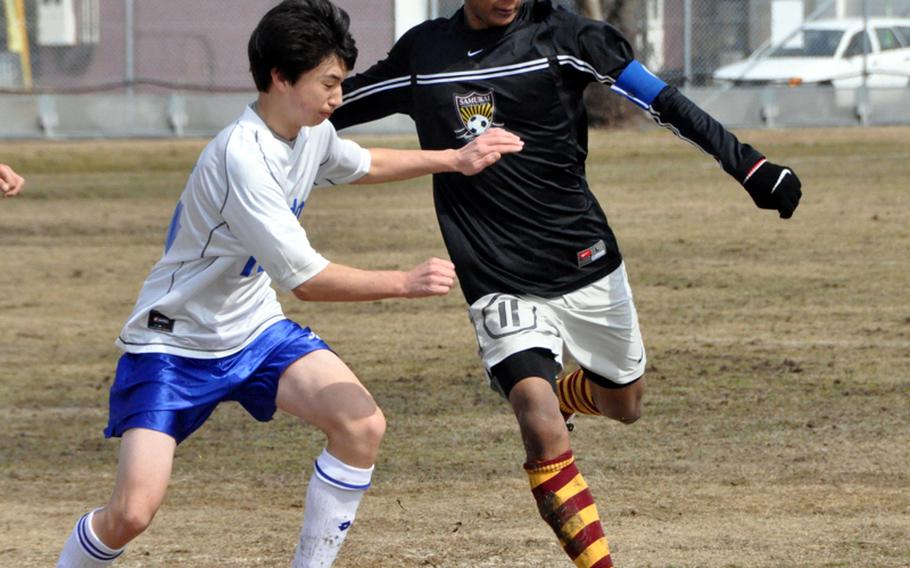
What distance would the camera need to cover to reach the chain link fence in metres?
26.0

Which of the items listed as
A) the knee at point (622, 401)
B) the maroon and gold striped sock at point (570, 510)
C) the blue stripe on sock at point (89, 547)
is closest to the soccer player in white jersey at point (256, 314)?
the blue stripe on sock at point (89, 547)

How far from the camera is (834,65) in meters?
27.5

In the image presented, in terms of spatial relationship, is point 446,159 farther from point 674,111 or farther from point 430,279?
point 430,279

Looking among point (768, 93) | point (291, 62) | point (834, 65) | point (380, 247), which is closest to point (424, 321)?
point (380, 247)

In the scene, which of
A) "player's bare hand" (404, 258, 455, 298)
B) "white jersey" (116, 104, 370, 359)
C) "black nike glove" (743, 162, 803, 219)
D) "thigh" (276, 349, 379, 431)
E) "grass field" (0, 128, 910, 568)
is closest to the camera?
"player's bare hand" (404, 258, 455, 298)

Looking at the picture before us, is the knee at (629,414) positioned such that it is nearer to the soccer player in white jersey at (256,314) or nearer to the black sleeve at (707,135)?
the black sleeve at (707,135)

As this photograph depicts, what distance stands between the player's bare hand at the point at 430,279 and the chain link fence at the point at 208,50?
2170 centimetres

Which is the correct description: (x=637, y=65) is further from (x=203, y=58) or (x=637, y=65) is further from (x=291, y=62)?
(x=203, y=58)

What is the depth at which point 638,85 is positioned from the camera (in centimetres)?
609

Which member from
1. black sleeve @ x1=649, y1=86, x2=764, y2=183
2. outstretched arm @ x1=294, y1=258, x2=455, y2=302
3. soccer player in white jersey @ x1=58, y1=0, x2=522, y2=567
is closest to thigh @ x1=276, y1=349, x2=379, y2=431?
soccer player in white jersey @ x1=58, y1=0, x2=522, y2=567

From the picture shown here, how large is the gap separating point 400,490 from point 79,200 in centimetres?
1259

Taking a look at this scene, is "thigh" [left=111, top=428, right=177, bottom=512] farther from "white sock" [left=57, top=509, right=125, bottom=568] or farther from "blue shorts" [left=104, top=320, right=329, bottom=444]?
"white sock" [left=57, top=509, right=125, bottom=568]

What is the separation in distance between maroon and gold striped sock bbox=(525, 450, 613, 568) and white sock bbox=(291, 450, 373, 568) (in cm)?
68

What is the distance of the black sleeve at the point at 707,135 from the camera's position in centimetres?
595
